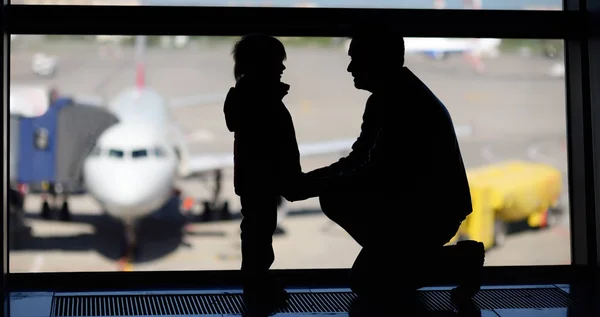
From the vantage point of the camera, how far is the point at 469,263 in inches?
66.1

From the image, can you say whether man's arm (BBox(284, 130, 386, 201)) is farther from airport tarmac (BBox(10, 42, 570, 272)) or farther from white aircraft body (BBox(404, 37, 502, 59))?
airport tarmac (BBox(10, 42, 570, 272))

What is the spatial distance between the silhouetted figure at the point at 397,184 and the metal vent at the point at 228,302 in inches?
8.2

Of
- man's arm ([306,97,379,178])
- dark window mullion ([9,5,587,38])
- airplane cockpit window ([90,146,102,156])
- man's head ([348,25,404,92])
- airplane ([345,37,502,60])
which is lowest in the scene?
man's arm ([306,97,379,178])

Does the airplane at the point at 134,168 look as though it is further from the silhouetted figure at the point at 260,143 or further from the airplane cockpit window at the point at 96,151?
the silhouetted figure at the point at 260,143

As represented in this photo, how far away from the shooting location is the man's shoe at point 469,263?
167 cm

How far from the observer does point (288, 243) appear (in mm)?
17047

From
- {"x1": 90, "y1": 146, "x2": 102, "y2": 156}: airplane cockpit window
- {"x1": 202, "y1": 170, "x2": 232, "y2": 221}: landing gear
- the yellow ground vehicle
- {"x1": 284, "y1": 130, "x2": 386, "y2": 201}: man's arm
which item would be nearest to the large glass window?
{"x1": 284, "y1": 130, "x2": 386, "y2": 201}: man's arm

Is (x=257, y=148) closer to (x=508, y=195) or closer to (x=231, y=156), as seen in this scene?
(x=231, y=156)

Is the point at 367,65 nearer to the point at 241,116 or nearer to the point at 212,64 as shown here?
the point at 241,116

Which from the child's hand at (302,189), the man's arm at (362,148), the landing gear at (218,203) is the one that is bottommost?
the landing gear at (218,203)

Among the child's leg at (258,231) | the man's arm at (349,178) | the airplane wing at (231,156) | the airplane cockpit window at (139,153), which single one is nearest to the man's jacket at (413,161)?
the man's arm at (349,178)

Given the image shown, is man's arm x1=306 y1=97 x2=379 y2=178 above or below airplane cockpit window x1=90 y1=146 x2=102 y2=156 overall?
below

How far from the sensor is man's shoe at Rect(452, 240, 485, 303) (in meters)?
1.67

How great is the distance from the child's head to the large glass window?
368 mm
